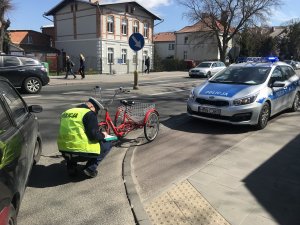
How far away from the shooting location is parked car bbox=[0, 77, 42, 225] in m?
2.88

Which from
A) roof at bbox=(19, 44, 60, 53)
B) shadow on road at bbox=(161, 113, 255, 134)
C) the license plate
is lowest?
shadow on road at bbox=(161, 113, 255, 134)

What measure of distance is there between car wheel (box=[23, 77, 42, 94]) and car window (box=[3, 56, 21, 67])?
78cm

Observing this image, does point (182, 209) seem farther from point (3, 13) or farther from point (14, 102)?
point (3, 13)

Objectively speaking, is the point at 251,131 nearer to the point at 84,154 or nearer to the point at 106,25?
the point at 84,154

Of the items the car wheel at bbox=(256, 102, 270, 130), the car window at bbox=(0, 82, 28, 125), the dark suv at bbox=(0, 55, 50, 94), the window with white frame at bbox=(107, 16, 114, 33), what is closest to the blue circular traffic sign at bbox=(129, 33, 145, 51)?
the dark suv at bbox=(0, 55, 50, 94)

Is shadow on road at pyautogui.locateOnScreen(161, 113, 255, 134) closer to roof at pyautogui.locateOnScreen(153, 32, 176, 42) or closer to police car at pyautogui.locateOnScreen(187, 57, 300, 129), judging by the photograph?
police car at pyautogui.locateOnScreen(187, 57, 300, 129)

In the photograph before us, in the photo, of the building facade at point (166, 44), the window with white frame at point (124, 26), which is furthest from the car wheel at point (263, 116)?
the building facade at point (166, 44)

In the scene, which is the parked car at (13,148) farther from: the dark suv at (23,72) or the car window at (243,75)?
the dark suv at (23,72)

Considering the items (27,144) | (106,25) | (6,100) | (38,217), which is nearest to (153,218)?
(38,217)

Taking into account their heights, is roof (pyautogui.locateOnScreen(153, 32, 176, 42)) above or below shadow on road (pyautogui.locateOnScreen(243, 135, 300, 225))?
above

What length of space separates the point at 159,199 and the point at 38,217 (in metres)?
1.42

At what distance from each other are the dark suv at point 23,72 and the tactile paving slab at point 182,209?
11710 mm

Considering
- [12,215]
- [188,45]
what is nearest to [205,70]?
[12,215]

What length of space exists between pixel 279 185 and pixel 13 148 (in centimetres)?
350
